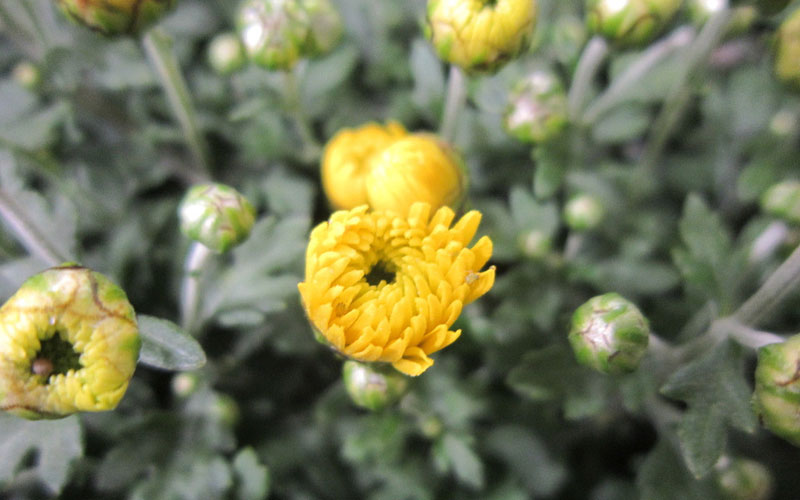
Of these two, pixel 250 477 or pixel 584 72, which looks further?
pixel 584 72

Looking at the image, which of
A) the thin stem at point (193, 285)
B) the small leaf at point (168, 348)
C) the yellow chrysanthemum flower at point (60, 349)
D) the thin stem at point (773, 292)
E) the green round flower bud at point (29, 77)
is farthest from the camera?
the green round flower bud at point (29, 77)

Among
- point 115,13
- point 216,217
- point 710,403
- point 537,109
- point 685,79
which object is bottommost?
point 710,403

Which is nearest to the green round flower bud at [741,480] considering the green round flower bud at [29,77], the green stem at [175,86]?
the green stem at [175,86]

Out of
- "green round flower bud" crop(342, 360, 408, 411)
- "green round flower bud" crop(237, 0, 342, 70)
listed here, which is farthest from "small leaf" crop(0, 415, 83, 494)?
"green round flower bud" crop(237, 0, 342, 70)

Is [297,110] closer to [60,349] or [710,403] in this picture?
[60,349]

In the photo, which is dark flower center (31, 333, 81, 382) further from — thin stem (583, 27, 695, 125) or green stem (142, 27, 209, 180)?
thin stem (583, 27, 695, 125)

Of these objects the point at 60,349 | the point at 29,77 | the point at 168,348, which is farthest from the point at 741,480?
the point at 29,77

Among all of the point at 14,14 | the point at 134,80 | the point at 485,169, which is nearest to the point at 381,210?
the point at 485,169

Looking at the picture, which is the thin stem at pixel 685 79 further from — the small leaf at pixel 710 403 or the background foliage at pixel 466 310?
the small leaf at pixel 710 403
